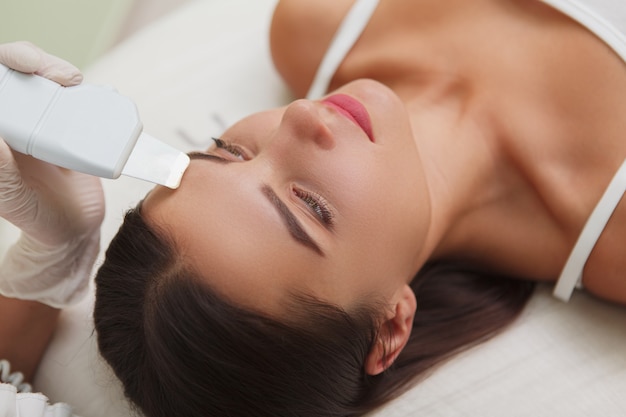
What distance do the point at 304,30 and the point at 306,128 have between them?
468 mm

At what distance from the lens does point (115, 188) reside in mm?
1326

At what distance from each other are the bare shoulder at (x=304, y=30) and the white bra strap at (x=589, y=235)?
572mm

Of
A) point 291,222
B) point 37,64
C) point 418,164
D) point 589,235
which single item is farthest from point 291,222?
point 589,235

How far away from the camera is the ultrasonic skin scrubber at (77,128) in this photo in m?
0.84

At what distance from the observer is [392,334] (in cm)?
104

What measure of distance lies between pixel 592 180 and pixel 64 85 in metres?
0.81

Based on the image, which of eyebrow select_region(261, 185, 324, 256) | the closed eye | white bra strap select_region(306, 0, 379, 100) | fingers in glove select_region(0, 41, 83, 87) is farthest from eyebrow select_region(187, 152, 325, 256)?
white bra strap select_region(306, 0, 379, 100)

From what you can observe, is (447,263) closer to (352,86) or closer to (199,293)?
(352,86)

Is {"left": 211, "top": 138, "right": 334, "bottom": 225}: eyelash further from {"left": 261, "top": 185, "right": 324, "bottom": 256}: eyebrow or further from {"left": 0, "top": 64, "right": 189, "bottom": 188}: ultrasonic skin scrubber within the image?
{"left": 0, "top": 64, "right": 189, "bottom": 188}: ultrasonic skin scrubber

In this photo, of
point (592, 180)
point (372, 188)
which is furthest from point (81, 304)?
point (592, 180)

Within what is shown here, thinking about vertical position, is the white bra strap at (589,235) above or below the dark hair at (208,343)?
above

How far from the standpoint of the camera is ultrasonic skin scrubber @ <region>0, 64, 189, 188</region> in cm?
84

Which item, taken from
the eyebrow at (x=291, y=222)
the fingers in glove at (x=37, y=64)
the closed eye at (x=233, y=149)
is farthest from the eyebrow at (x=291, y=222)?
the fingers in glove at (x=37, y=64)

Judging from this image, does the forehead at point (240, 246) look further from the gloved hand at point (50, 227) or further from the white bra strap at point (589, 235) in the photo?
the white bra strap at point (589, 235)
